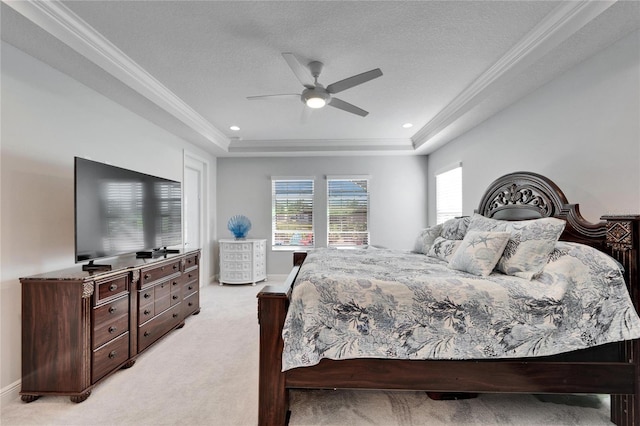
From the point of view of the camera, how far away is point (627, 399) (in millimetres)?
1654

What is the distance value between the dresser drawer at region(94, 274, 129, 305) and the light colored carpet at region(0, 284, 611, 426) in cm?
65

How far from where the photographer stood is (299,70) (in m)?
2.21

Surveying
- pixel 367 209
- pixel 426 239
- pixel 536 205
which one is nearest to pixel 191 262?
pixel 426 239

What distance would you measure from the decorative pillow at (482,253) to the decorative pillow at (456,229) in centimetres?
86

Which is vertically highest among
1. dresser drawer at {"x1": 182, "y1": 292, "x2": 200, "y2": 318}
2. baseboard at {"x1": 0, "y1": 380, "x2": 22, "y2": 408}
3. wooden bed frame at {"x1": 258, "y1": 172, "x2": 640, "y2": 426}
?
wooden bed frame at {"x1": 258, "y1": 172, "x2": 640, "y2": 426}

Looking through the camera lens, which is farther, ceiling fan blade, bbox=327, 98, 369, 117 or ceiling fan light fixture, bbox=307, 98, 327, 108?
ceiling fan blade, bbox=327, 98, 369, 117

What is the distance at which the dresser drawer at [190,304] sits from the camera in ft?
11.0

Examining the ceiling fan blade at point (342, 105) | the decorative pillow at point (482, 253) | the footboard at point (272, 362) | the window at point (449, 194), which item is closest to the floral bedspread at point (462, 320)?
the footboard at point (272, 362)

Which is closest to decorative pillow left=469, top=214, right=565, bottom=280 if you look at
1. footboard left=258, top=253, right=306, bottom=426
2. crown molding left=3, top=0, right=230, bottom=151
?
footboard left=258, top=253, right=306, bottom=426

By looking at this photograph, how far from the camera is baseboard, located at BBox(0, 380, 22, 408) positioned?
1.89m

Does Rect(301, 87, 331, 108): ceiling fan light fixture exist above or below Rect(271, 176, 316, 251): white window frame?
above

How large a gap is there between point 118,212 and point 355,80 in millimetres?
2381

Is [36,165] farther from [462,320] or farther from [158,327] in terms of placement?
[462,320]

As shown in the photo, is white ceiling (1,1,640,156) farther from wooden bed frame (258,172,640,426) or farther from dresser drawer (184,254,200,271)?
dresser drawer (184,254,200,271)
